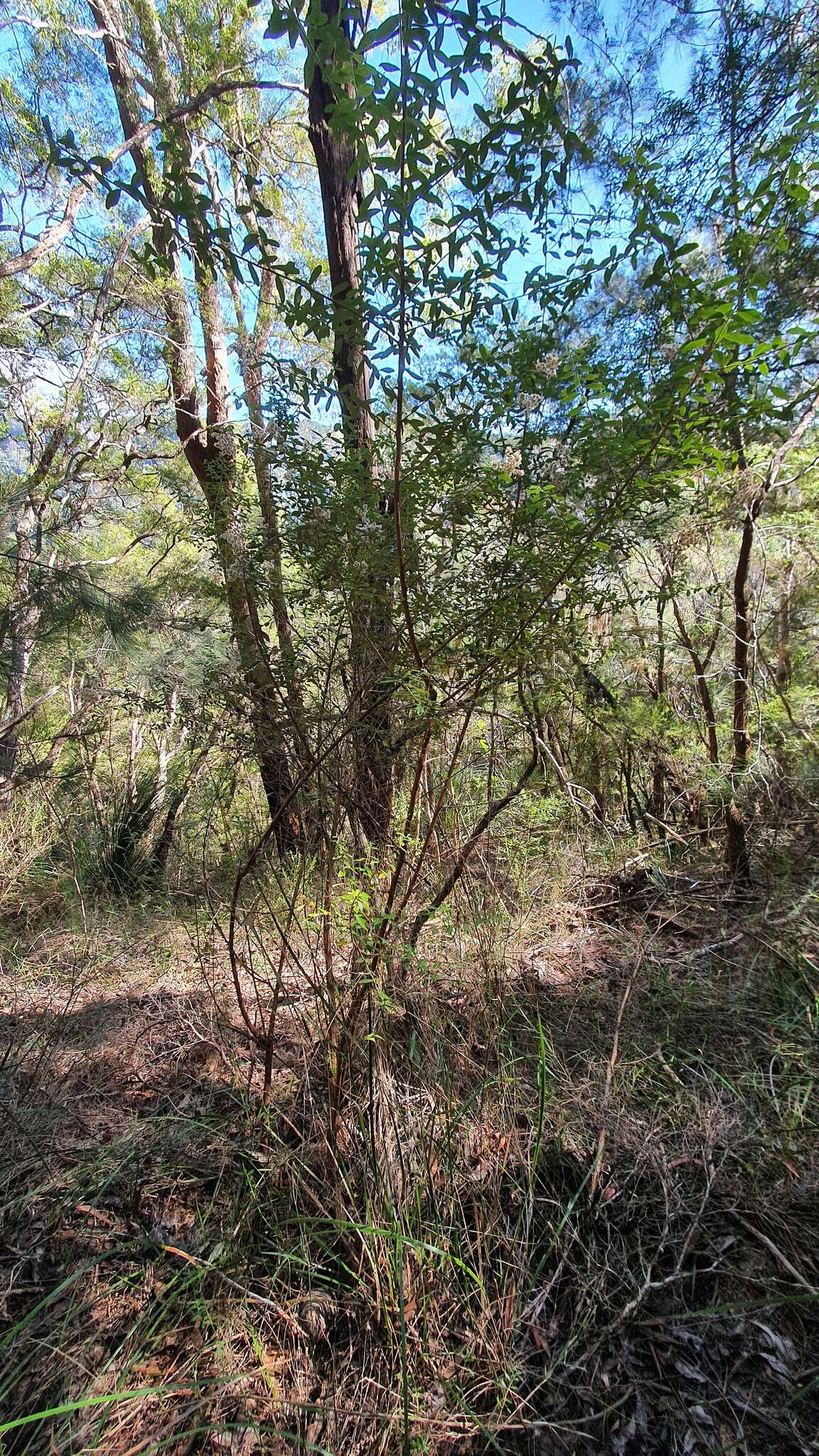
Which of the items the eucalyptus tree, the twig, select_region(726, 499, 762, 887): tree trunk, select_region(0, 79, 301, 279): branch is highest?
select_region(0, 79, 301, 279): branch

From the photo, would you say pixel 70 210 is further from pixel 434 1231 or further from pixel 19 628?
pixel 434 1231

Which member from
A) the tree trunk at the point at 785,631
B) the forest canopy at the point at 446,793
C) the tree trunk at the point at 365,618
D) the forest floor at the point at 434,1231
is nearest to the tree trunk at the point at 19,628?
the forest canopy at the point at 446,793

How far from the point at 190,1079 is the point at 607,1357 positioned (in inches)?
50.9

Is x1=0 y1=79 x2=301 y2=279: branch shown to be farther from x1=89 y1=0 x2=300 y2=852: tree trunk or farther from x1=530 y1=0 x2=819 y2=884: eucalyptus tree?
x1=530 y1=0 x2=819 y2=884: eucalyptus tree

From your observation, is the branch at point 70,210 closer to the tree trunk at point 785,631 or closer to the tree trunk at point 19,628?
the tree trunk at point 19,628

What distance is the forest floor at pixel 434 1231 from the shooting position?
3.76ft

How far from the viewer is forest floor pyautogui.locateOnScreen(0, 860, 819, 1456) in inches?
45.2

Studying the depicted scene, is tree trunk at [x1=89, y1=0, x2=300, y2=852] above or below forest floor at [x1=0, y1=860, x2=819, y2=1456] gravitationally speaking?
above

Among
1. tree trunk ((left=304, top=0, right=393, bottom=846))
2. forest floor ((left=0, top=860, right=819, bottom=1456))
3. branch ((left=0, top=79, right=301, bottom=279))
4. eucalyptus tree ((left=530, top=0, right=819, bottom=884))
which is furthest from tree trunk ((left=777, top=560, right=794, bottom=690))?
branch ((left=0, top=79, right=301, bottom=279))

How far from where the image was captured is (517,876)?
2.90m

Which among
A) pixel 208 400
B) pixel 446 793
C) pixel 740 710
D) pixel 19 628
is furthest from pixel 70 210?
pixel 740 710

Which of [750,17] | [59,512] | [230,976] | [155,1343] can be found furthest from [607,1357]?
[59,512]

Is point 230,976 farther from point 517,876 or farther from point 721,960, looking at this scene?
point 721,960

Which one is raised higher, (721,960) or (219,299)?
(219,299)
